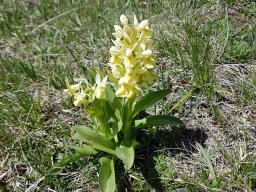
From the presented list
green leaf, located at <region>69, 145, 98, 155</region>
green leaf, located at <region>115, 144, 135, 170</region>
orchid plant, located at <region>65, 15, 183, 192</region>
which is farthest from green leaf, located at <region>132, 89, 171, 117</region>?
green leaf, located at <region>69, 145, 98, 155</region>

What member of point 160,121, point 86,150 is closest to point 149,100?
point 160,121

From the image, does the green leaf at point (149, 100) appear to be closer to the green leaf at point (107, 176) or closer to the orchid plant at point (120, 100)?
the orchid plant at point (120, 100)

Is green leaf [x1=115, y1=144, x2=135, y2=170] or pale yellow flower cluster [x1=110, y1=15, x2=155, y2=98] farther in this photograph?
green leaf [x1=115, y1=144, x2=135, y2=170]

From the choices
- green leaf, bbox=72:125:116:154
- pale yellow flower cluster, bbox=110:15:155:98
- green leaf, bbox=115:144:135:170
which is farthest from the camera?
green leaf, bbox=72:125:116:154

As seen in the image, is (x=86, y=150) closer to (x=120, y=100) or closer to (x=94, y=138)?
(x=94, y=138)

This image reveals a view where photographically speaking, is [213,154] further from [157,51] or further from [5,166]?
[5,166]

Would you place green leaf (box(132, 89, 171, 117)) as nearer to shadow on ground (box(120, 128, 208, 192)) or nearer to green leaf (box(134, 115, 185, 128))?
green leaf (box(134, 115, 185, 128))

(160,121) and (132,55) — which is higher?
(132,55)

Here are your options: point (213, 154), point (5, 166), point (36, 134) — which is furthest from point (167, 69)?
point (5, 166)
